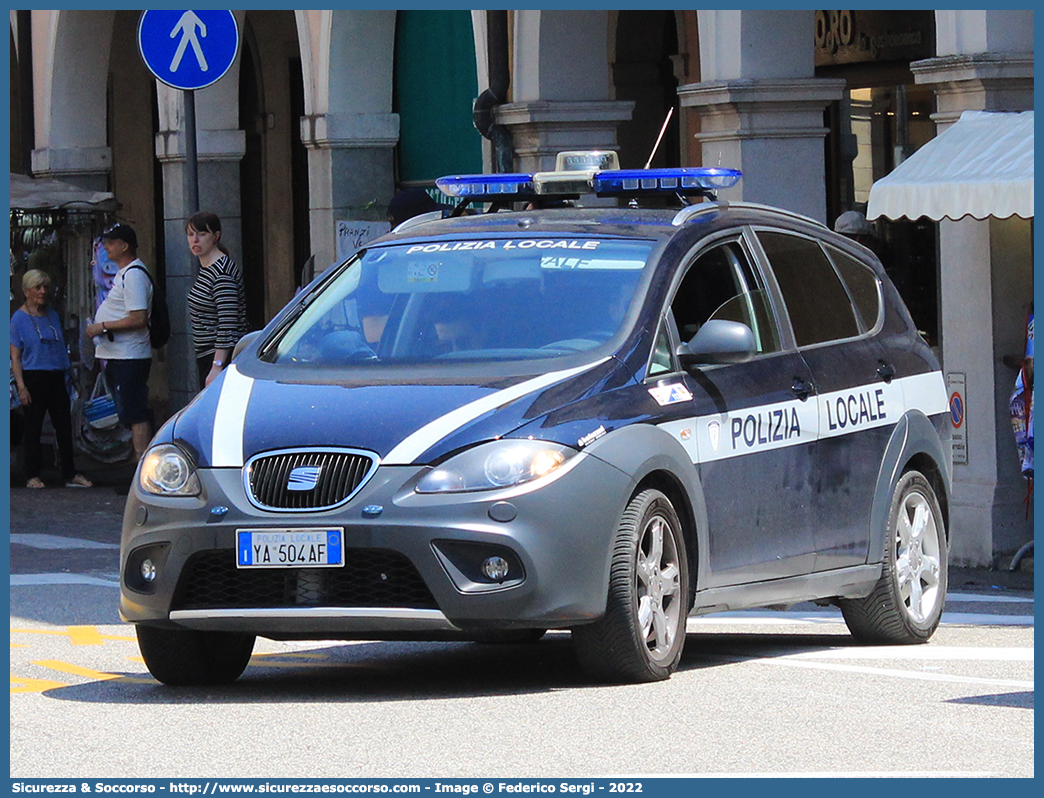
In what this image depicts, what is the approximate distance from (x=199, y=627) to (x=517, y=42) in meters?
10.2

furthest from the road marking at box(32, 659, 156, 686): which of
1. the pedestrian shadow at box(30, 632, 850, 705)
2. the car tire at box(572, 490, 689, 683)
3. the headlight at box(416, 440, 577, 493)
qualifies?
the car tire at box(572, 490, 689, 683)

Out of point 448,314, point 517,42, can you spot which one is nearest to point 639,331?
A: point 448,314

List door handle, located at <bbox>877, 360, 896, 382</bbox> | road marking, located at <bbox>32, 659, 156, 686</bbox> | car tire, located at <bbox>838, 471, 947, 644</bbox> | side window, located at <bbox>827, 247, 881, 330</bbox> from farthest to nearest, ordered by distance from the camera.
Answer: side window, located at <bbox>827, 247, 881, 330</bbox>, door handle, located at <bbox>877, 360, 896, 382</bbox>, car tire, located at <bbox>838, 471, 947, 644</bbox>, road marking, located at <bbox>32, 659, 156, 686</bbox>

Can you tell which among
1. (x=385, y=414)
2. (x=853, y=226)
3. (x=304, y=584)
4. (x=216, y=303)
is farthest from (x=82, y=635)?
(x=853, y=226)

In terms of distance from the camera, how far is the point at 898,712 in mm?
7109

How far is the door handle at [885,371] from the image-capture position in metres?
9.24

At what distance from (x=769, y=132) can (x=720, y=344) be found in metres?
6.95

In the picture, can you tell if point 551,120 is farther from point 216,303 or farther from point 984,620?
point 984,620

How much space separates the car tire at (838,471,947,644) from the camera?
29.9 ft

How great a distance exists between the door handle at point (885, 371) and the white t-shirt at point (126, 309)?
29.7 ft

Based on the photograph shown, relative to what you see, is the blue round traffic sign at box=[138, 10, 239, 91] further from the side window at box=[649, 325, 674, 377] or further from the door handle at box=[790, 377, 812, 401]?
the side window at box=[649, 325, 674, 377]

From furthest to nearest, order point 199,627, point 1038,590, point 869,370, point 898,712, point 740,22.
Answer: point 740,22
point 1038,590
point 869,370
point 199,627
point 898,712
